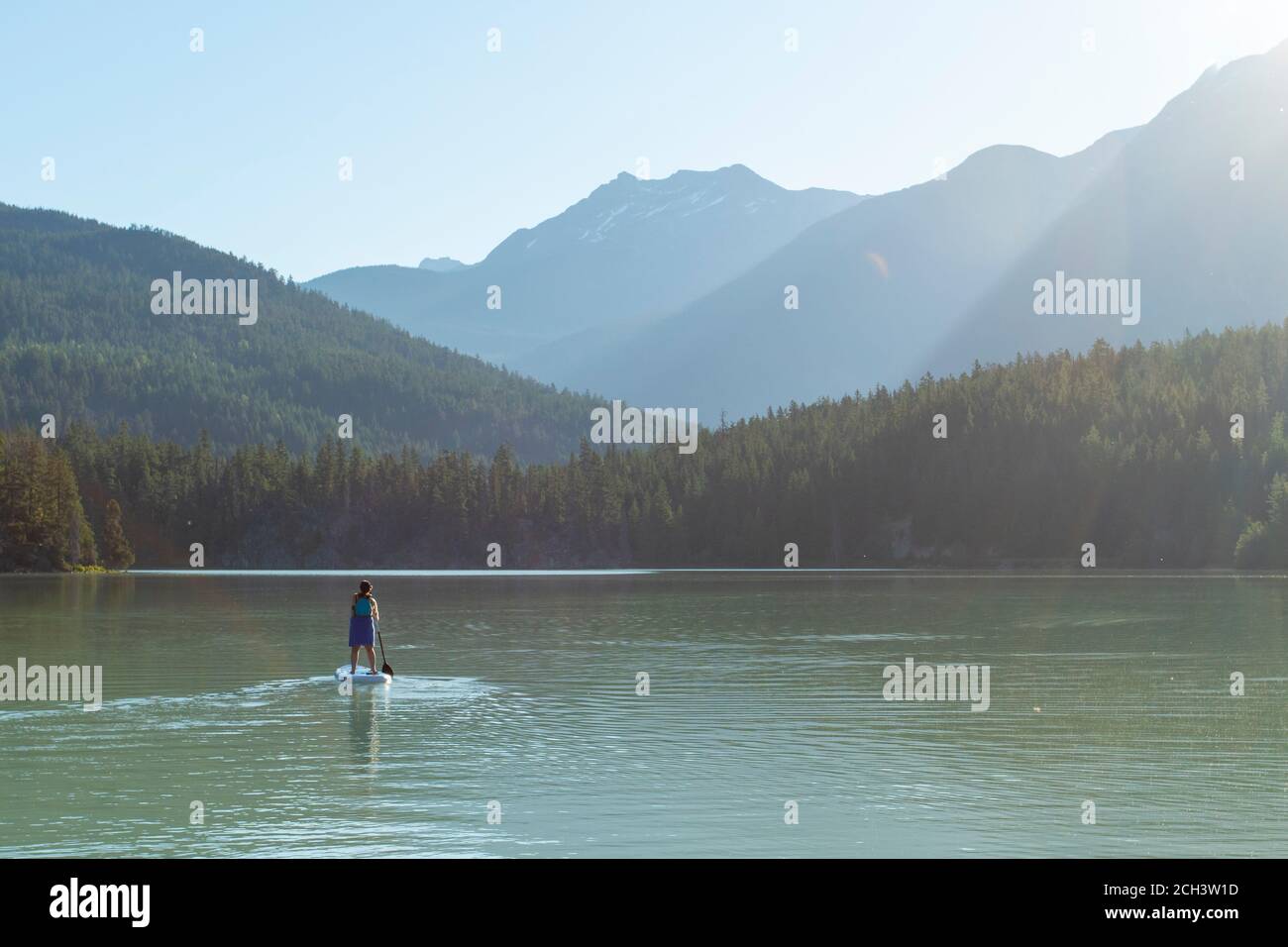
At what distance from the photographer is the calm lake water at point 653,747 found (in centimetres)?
2228

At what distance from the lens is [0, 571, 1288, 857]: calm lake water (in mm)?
22281

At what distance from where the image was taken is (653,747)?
31312mm

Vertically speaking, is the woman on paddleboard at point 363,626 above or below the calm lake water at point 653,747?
above

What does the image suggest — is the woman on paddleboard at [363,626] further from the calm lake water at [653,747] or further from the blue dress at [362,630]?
the calm lake water at [653,747]

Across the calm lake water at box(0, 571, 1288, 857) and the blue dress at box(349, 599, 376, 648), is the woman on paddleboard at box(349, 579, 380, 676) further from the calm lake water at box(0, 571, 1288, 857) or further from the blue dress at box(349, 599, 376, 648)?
the calm lake water at box(0, 571, 1288, 857)
